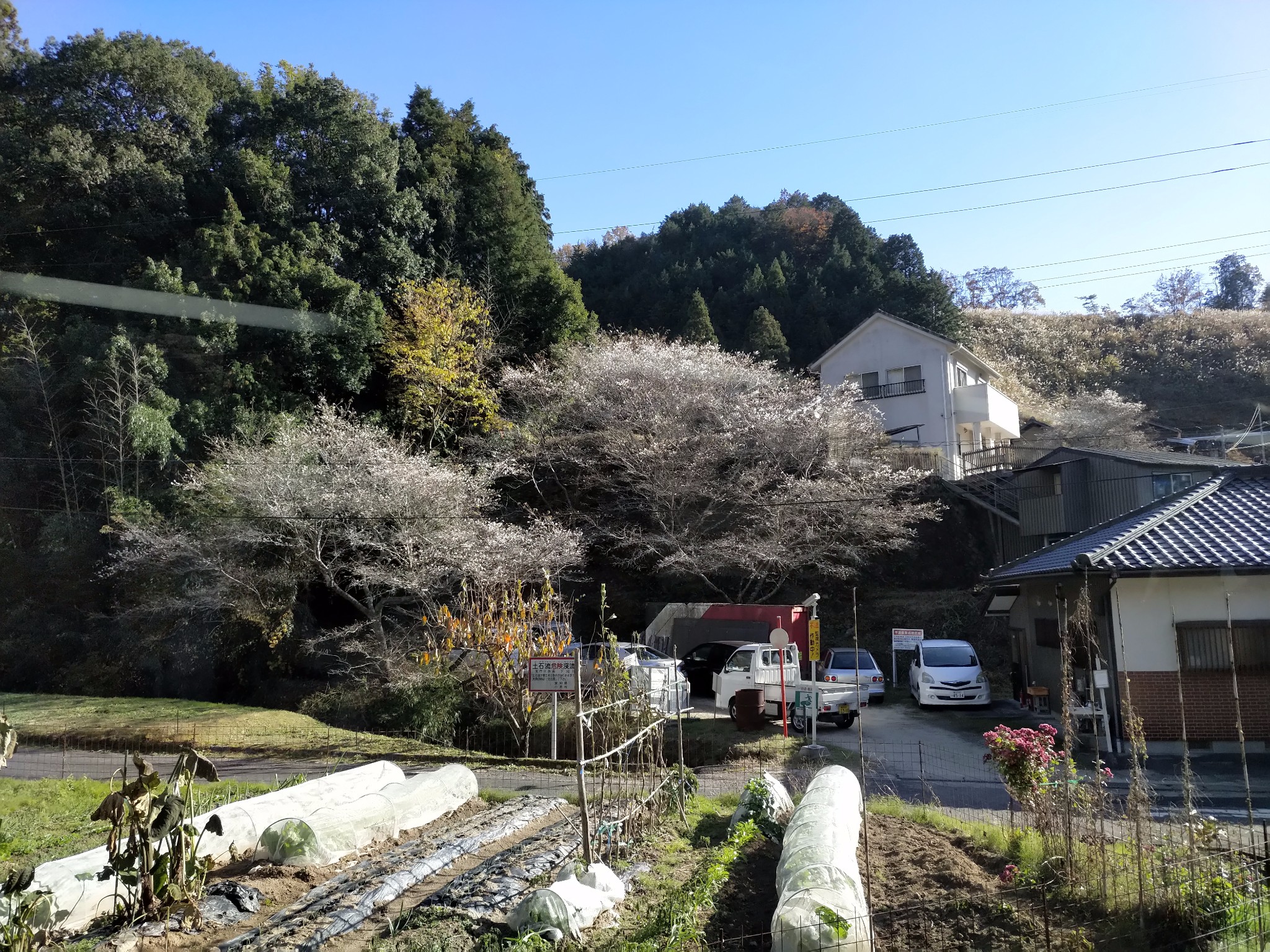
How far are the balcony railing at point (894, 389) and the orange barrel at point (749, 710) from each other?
68.1ft

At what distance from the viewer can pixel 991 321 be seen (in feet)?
198

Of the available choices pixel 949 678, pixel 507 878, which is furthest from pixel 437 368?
pixel 507 878

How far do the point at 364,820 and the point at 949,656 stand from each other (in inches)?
601

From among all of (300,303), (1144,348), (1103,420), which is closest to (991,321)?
(1144,348)

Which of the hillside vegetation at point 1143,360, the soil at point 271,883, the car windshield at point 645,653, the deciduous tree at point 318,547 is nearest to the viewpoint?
the soil at point 271,883

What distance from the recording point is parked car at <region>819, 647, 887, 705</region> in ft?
68.7

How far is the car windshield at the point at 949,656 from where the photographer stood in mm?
20250

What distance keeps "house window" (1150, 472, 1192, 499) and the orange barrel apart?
13.1m

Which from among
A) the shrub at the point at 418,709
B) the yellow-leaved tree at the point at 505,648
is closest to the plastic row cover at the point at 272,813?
the yellow-leaved tree at the point at 505,648

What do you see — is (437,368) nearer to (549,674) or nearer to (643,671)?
(643,671)

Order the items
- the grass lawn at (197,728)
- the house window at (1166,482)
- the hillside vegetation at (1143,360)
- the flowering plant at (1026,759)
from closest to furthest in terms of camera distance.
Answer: the flowering plant at (1026,759) → the grass lawn at (197,728) → the house window at (1166,482) → the hillside vegetation at (1143,360)

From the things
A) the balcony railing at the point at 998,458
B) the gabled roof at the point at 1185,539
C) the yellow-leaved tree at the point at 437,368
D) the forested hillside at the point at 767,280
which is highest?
the forested hillside at the point at 767,280

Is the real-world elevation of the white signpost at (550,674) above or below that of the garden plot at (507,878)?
above

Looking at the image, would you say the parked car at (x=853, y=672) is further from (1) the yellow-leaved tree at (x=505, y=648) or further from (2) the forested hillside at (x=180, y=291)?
(2) the forested hillside at (x=180, y=291)
